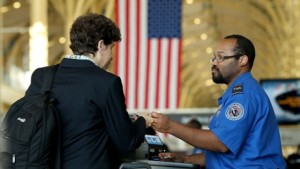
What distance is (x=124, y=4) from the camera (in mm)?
9398

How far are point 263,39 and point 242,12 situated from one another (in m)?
2.80

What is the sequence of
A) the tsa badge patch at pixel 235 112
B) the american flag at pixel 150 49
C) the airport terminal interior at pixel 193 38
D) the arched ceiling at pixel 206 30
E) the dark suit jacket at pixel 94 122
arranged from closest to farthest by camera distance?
the dark suit jacket at pixel 94 122, the tsa badge patch at pixel 235 112, the american flag at pixel 150 49, the airport terminal interior at pixel 193 38, the arched ceiling at pixel 206 30

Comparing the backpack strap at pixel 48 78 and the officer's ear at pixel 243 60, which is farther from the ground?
the officer's ear at pixel 243 60

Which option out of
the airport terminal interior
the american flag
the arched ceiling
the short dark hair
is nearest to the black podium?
the short dark hair

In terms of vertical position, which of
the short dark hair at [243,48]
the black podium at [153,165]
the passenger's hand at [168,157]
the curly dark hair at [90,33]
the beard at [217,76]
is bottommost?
the passenger's hand at [168,157]

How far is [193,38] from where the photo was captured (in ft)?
115

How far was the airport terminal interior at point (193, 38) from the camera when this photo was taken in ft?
39.5

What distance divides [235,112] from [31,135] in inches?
41.9

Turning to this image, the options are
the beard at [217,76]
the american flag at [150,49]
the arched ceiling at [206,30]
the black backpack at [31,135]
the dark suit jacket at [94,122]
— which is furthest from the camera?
the arched ceiling at [206,30]

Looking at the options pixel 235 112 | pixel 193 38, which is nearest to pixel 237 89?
pixel 235 112

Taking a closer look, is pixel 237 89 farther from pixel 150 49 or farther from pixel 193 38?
pixel 193 38

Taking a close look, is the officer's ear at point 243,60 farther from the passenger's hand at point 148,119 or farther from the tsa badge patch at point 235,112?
the passenger's hand at point 148,119

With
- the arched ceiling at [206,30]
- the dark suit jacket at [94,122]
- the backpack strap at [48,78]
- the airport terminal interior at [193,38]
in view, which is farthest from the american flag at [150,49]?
the dark suit jacket at [94,122]

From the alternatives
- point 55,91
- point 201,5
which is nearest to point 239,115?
point 55,91
